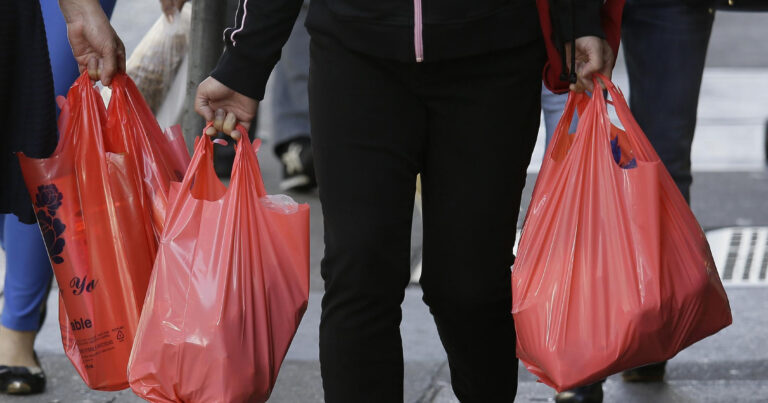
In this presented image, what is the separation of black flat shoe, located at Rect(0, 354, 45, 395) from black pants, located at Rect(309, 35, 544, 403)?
129 cm

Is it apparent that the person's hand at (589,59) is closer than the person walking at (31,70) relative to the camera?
Yes

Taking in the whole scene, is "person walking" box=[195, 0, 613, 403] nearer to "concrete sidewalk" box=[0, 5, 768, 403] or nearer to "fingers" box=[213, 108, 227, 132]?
"fingers" box=[213, 108, 227, 132]

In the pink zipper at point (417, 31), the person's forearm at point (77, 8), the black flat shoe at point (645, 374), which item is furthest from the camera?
the black flat shoe at point (645, 374)

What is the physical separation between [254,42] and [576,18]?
67 cm

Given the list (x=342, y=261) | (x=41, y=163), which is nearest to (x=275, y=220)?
(x=342, y=261)

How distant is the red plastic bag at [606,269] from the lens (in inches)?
96.0

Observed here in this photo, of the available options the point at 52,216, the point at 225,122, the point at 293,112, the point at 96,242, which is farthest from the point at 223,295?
the point at 293,112

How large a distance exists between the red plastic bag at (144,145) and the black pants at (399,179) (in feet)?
1.53

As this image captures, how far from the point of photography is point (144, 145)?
2.91 metres

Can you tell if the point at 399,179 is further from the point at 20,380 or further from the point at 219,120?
the point at 20,380

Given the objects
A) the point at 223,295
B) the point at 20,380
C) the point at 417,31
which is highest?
the point at 417,31

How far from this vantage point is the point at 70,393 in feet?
11.8

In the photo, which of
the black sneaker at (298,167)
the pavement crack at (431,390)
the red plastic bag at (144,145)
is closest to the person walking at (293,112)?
the black sneaker at (298,167)

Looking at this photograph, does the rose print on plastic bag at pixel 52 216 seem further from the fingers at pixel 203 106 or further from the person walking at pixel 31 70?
the fingers at pixel 203 106
